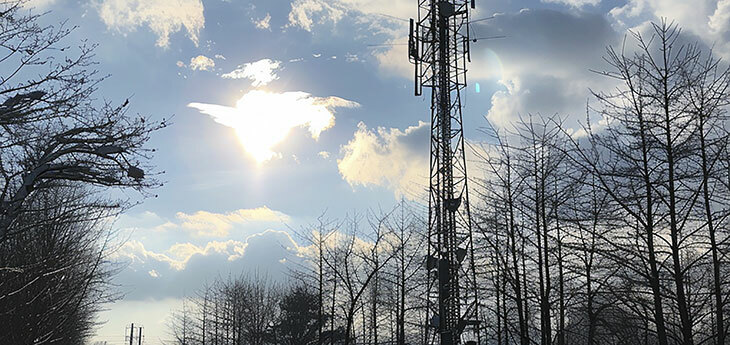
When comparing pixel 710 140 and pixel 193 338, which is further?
pixel 193 338

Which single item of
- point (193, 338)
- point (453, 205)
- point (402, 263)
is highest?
point (453, 205)

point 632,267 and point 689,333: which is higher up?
point 632,267

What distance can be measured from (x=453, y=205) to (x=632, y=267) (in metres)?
14.1

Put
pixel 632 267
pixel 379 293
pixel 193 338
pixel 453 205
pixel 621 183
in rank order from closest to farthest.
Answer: pixel 632 267 → pixel 621 183 → pixel 453 205 → pixel 379 293 → pixel 193 338

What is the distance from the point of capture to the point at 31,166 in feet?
29.6

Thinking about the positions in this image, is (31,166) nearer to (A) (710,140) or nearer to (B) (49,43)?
(B) (49,43)

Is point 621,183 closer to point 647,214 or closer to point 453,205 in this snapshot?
point 647,214

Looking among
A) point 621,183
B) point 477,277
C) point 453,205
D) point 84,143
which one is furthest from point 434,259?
point 84,143

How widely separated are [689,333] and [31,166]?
34.4 ft

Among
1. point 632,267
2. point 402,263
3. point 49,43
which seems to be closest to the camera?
point 49,43

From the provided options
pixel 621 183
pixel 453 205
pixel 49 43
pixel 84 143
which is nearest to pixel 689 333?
pixel 621 183

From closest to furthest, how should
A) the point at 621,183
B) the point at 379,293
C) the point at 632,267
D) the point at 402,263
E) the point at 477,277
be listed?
the point at 632,267 → the point at 621,183 → the point at 477,277 → the point at 402,263 → the point at 379,293

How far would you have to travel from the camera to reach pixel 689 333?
912 centimetres

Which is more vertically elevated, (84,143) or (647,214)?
(84,143)
